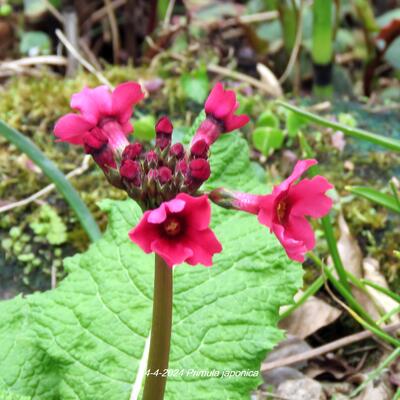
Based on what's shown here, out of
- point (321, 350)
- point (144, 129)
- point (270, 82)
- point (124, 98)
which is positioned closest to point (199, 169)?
point (124, 98)

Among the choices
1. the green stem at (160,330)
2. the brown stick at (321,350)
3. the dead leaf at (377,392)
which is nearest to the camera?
the green stem at (160,330)

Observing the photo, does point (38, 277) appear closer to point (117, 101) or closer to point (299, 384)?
point (299, 384)

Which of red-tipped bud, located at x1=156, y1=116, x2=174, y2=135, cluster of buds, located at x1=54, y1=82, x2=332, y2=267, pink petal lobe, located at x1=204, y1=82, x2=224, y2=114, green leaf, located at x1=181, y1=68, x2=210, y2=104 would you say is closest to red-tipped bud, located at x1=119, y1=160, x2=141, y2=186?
cluster of buds, located at x1=54, y1=82, x2=332, y2=267

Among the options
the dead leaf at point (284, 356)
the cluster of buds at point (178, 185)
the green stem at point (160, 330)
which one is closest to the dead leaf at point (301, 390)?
the dead leaf at point (284, 356)

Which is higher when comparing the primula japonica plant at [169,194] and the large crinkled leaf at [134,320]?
the primula japonica plant at [169,194]

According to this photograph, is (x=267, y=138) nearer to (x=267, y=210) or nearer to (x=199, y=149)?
(x=199, y=149)

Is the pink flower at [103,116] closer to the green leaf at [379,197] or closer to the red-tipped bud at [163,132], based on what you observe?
the red-tipped bud at [163,132]
